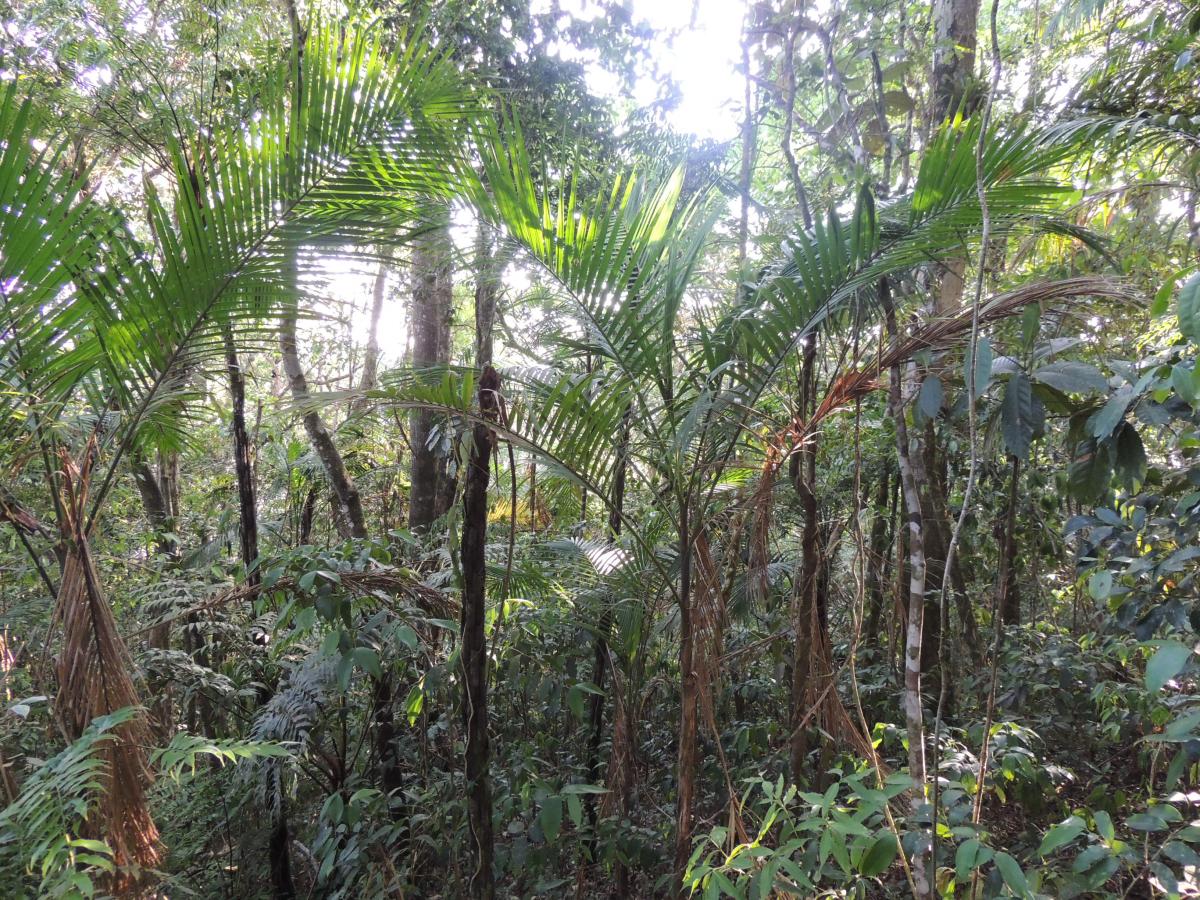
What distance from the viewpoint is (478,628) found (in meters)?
1.99

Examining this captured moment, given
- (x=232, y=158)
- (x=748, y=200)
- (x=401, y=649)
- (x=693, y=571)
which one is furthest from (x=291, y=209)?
(x=748, y=200)

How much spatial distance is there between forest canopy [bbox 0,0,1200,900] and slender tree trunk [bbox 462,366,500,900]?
0.02m

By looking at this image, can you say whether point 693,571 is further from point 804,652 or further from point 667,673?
point 667,673

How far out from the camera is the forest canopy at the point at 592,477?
1.70 metres

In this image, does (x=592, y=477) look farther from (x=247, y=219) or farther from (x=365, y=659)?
(x=247, y=219)

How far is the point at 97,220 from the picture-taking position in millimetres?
1894

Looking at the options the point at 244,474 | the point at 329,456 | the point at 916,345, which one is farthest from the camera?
the point at 329,456

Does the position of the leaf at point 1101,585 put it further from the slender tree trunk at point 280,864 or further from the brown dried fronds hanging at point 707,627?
the slender tree trunk at point 280,864

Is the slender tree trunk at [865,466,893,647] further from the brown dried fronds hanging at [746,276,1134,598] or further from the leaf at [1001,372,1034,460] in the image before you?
the leaf at [1001,372,1034,460]

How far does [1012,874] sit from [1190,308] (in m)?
1.13

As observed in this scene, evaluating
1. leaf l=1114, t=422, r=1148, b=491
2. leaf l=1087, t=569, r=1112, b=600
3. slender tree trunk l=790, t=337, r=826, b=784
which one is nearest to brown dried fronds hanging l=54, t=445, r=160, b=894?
slender tree trunk l=790, t=337, r=826, b=784

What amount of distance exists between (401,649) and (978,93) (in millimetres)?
3654

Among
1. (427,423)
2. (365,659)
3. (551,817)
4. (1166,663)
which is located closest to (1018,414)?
(1166,663)

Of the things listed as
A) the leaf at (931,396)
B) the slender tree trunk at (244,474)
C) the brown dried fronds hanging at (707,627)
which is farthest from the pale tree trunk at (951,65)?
the slender tree trunk at (244,474)
